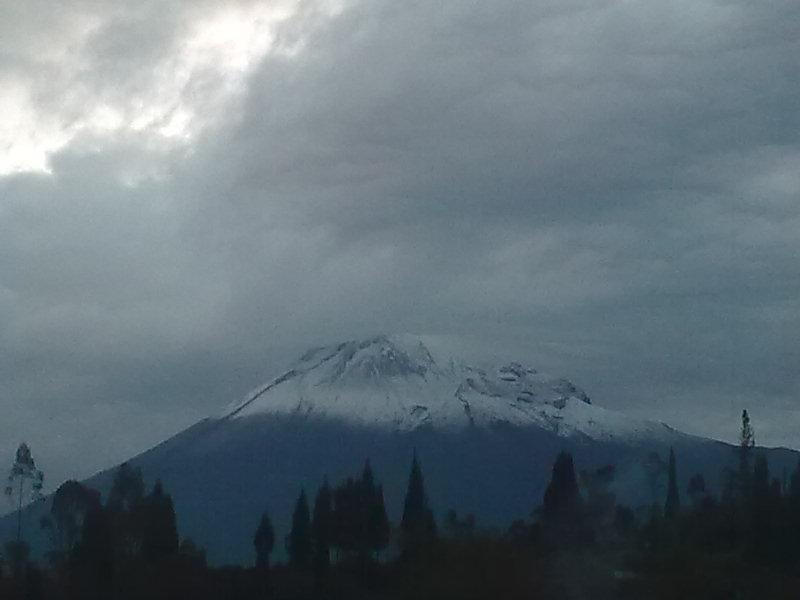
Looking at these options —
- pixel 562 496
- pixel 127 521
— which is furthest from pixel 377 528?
pixel 127 521

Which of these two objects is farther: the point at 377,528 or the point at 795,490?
the point at 795,490

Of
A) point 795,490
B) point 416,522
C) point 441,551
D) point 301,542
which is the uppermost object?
point 795,490

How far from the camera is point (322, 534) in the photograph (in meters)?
106

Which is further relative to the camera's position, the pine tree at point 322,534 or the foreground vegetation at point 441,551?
the pine tree at point 322,534

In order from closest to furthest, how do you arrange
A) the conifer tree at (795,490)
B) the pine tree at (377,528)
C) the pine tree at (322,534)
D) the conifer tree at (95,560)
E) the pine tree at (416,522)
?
the pine tree at (416,522) < the conifer tree at (95,560) < the conifer tree at (795,490) < the pine tree at (322,534) < the pine tree at (377,528)

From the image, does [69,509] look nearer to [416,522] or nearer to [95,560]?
[95,560]

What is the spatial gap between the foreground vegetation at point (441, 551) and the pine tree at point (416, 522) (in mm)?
255

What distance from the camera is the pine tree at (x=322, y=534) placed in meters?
102

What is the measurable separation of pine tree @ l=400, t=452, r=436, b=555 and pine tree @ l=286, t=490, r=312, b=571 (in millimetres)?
6888

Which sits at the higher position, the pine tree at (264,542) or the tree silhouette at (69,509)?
the tree silhouette at (69,509)

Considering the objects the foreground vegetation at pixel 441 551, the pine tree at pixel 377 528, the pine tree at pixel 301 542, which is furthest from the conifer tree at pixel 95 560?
the pine tree at pixel 377 528

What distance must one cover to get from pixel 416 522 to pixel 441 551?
36.9 m

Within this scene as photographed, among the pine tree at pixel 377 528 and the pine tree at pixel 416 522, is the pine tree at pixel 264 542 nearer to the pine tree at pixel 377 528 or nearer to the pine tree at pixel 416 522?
the pine tree at pixel 377 528

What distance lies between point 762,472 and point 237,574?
43883 millimetres
